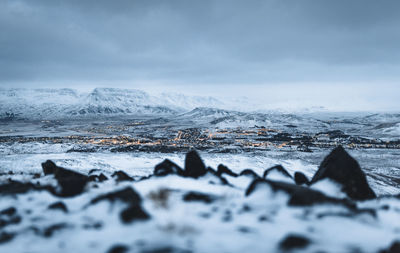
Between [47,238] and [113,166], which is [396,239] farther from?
[113,166]

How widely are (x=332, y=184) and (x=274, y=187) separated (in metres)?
3.49

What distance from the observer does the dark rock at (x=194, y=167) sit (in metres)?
12.5

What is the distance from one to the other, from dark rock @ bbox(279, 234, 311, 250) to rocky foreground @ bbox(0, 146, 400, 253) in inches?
0.9

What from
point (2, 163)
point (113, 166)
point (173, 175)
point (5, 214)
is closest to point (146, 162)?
point (113, 166)

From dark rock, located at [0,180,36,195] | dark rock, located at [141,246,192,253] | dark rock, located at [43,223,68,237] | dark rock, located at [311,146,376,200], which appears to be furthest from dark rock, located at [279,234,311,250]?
dark rock, located at [0,180,36,195]

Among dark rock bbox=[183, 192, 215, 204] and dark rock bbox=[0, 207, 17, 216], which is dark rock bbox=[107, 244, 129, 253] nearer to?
dark rock bbox=[183, 192, 215, 204]

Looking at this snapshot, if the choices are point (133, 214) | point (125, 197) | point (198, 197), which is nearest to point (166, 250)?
point (133, 214)

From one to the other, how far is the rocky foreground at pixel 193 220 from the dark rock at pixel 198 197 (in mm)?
37

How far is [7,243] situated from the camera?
613 centimetres

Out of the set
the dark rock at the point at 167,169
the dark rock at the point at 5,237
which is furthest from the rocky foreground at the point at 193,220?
the dark rock at the point at 167,169

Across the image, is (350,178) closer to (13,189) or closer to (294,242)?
(294,242)

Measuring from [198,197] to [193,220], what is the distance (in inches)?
66.2

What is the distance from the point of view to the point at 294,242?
5.60m

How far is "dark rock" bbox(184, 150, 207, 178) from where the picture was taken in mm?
12547
